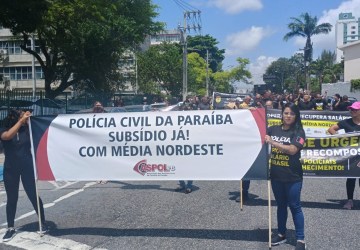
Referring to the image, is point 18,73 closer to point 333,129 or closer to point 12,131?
point 333,129

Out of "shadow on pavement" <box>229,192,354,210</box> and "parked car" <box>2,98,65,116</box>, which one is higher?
"parked car" <box>2,98,65,116</box>

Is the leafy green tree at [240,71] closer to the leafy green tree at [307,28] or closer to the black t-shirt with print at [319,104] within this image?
the leafy green tree at [307,28]

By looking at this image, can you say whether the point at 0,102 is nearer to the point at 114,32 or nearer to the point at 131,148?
the point at 131,148

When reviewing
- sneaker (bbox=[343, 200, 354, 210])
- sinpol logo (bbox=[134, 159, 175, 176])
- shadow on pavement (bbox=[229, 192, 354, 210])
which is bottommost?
shadow on pavement (bbox=[229, 192, 354, 210])

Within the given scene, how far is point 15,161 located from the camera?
6.71 meters

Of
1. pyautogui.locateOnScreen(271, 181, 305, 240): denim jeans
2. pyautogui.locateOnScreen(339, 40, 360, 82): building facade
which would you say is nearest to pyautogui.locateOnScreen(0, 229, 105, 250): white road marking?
pyautogui.locateOnScreen(271, 181, 305, 240): denim jeans

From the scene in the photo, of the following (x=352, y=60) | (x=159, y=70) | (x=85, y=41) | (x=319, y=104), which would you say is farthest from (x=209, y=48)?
(x=319, y=104)

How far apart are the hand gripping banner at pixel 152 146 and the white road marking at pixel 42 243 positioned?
31.5 inches

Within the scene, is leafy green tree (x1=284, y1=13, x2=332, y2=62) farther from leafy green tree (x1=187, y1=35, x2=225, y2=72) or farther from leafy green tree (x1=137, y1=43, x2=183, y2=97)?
leafy green tree (x1=187, y1=35, x2=225, y2=72)

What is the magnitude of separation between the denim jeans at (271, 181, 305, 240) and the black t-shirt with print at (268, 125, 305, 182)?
8 cm

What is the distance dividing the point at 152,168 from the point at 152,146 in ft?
0.94

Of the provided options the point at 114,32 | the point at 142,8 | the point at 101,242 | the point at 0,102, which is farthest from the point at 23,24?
the point at 142,8

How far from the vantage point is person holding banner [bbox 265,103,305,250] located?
581 cm

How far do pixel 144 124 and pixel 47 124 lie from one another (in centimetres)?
132
